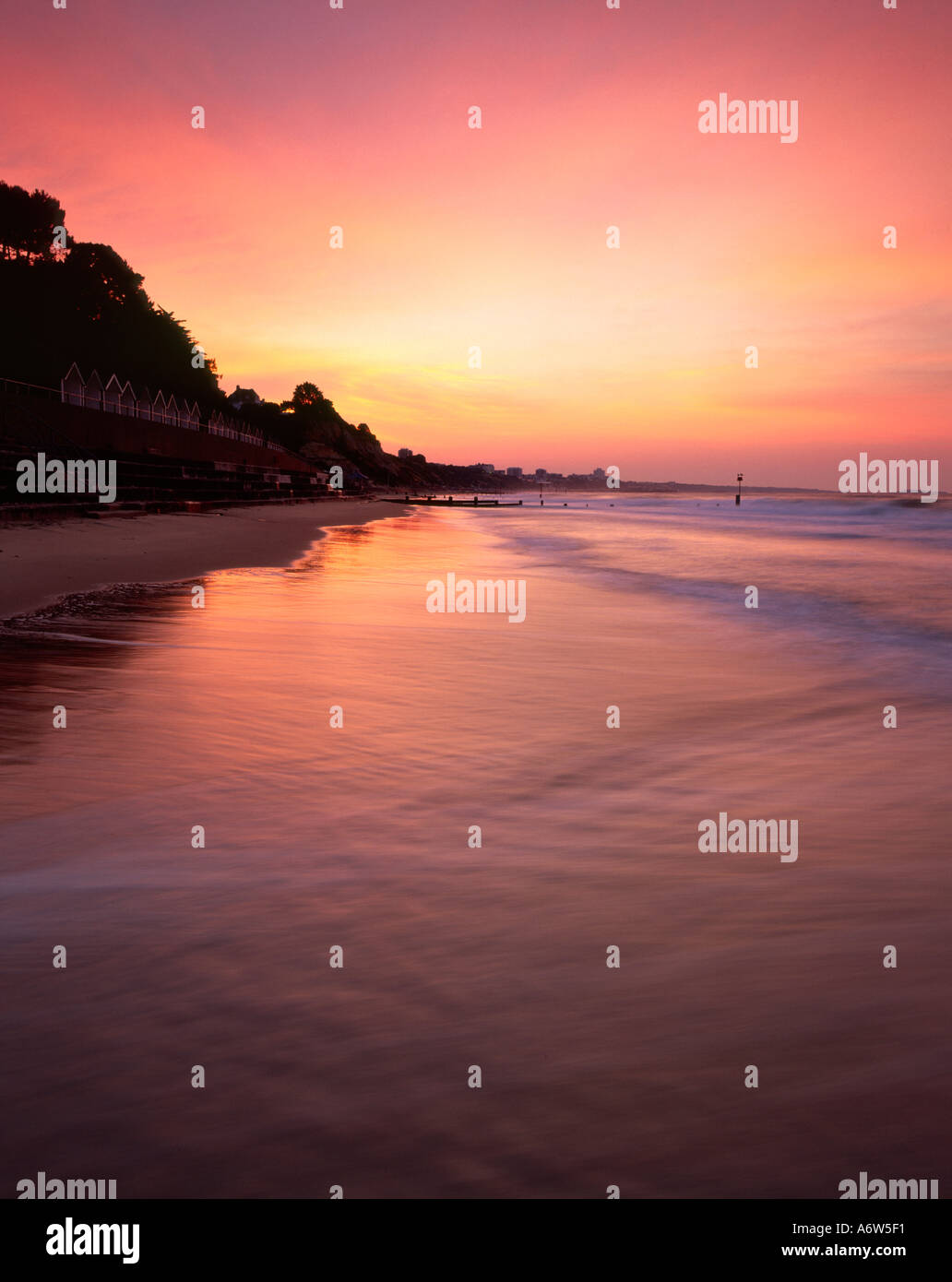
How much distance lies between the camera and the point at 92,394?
3731 cm

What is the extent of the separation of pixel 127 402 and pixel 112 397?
7.28 ft

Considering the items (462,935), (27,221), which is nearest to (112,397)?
(462,935)

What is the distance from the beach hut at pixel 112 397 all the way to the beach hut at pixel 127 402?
1.10 ft

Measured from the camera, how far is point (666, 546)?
38.9m

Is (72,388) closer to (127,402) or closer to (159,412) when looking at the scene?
(127,402)

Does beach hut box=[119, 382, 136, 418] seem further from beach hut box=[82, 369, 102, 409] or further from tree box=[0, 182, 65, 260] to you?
tree box=[0, 182, 65, 260]

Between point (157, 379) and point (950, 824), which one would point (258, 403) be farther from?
point (950, 824)

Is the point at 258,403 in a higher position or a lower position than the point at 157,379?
higher

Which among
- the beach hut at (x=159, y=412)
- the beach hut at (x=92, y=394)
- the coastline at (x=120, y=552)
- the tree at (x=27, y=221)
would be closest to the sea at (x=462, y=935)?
the coastline at (x=120, y=552)

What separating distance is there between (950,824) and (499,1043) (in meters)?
3.20

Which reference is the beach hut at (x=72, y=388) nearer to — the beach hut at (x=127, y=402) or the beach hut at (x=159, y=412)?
the beach hut at (x=127, y=402)

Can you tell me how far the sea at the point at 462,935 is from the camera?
2250mm
